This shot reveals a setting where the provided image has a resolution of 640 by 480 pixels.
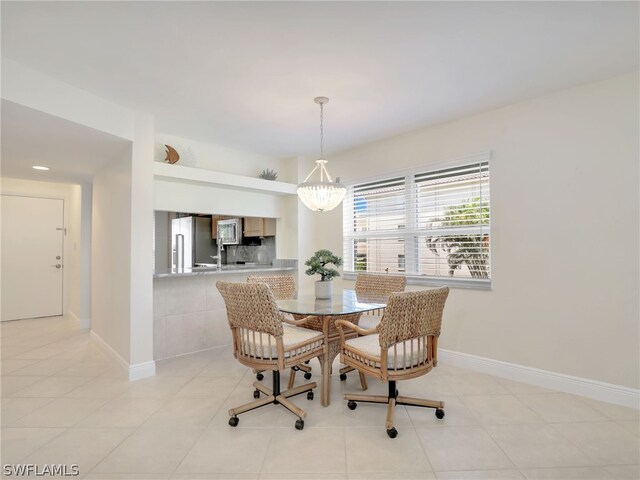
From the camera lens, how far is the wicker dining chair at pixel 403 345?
2.02 metres

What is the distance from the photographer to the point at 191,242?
412 cm

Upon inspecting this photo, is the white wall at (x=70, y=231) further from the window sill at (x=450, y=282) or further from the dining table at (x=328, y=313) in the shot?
the window sill at (x=450, y=282)

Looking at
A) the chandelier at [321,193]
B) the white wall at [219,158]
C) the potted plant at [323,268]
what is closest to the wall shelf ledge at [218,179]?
the white wall at [219,158]

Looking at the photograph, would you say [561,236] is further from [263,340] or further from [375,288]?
[263,340]

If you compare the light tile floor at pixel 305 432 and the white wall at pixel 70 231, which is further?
the white wall at pixel 70 231

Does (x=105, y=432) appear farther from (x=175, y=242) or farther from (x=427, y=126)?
(x=427, y=126)

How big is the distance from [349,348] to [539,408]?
1456 mm

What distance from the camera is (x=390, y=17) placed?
1.85m

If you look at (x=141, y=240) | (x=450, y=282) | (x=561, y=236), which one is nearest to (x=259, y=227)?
(x=141, y=240)

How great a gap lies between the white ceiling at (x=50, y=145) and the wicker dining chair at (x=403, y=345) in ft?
8.41

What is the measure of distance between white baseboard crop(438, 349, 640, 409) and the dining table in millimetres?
1149

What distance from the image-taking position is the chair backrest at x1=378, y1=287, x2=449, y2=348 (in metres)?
2.01

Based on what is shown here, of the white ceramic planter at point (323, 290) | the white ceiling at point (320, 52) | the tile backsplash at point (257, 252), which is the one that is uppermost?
the white ceiling at point (320, 52)

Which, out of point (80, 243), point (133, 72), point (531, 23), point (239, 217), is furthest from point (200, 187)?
point (531, 23)
